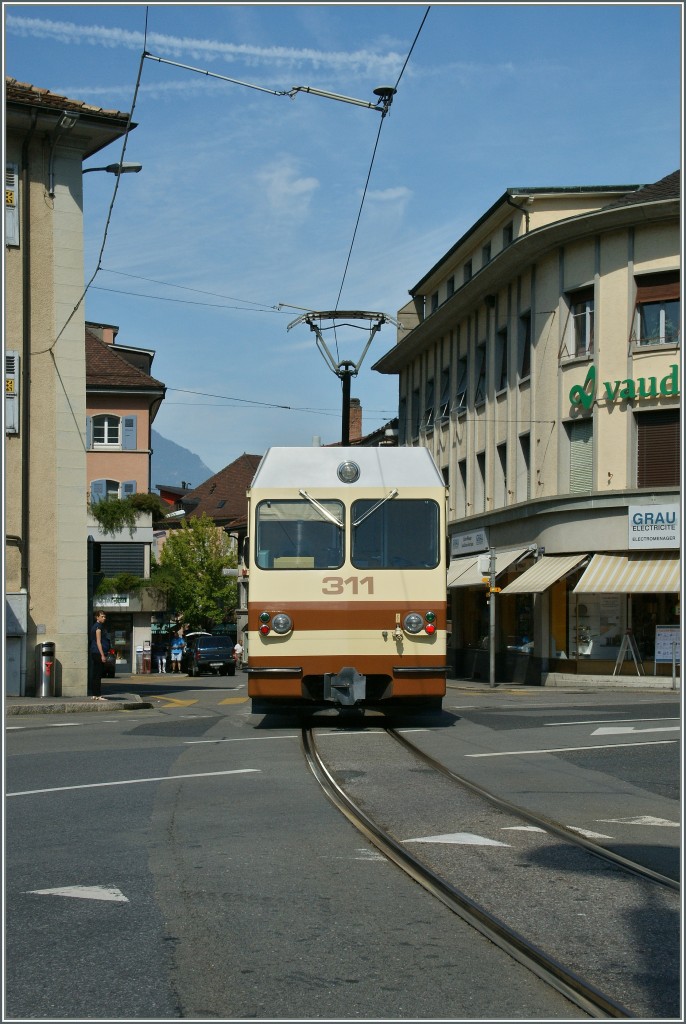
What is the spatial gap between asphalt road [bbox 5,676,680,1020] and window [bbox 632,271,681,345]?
806 inches

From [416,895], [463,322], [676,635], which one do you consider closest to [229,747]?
[416,895]

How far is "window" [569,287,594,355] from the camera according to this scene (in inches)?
1291

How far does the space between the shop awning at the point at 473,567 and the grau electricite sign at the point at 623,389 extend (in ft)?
16.0

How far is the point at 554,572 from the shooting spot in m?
32.1

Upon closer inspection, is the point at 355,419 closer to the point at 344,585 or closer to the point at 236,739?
the point at 344,585

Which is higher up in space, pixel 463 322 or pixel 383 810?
pixel 463 322

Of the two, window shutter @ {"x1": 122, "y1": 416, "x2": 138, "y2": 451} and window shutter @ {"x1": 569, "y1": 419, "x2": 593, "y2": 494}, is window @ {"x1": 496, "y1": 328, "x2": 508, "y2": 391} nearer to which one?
window shutter @ {"x1": 569, "y1": 419, "x2": 593, "y2": 494}

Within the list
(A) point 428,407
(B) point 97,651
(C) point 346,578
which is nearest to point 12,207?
(B) point 97,651

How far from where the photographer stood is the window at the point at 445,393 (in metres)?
44.9

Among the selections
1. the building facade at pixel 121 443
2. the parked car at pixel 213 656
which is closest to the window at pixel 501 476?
the parked car at pixel 213 656

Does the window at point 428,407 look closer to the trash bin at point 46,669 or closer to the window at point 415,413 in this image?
the window at point 415,413

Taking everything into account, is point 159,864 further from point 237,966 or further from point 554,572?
point 554,572

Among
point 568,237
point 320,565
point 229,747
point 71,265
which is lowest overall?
point 229,747

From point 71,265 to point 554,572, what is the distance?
14697 millimetres
